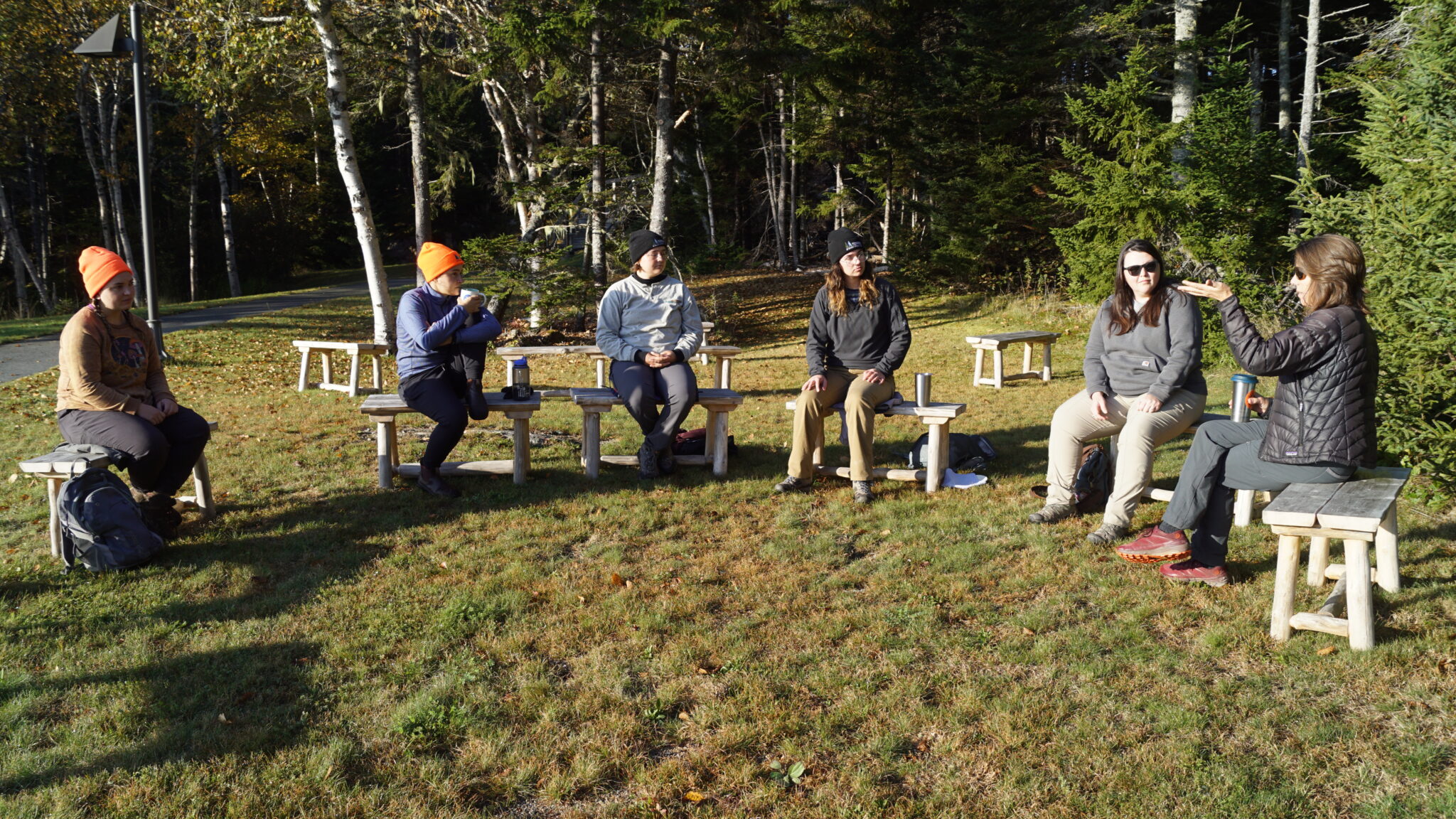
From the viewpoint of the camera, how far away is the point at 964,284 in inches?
804

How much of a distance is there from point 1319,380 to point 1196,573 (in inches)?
41.6

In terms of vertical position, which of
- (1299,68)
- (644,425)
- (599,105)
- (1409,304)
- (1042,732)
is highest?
(1299,68)

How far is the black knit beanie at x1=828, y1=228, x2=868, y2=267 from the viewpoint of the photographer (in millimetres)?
6637

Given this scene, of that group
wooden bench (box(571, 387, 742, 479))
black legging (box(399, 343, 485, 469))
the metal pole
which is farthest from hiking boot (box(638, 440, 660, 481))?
the metal pole

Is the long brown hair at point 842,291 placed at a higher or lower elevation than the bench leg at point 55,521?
higher

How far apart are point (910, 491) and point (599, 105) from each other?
11956 mm

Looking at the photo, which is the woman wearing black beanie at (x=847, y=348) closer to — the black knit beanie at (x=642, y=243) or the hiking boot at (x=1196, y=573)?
the black knit beanie at (x=642, y=243)

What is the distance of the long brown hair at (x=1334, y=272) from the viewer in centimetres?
410

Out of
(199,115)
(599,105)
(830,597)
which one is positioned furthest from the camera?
(199,115)

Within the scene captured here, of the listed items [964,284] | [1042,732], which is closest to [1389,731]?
[1042,732]

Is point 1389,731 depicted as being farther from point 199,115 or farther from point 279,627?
point 199,115

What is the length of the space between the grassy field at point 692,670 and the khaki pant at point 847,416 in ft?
0.95

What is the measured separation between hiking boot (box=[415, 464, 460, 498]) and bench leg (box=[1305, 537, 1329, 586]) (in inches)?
189

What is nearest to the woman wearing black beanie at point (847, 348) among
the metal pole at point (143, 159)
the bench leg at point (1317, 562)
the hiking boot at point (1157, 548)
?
the hiking boot at point (1157, 548)
